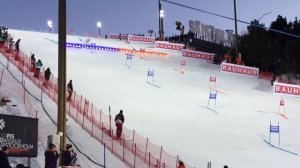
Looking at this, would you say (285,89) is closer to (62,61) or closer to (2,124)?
(62,61)

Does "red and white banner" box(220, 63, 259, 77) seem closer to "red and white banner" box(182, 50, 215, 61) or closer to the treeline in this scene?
the treeline

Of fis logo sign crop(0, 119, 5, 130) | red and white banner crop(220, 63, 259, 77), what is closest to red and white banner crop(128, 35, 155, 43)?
red and white banner crop(220, 63, 259, 77)

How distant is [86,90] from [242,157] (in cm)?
1373

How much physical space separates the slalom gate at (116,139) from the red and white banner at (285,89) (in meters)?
17.7

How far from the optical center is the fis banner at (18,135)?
15211mm

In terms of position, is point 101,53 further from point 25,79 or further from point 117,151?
point 117,151

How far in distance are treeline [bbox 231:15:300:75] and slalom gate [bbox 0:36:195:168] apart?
34.5 meters

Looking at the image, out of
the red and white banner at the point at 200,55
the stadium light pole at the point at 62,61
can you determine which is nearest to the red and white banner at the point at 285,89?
the red and white banner at the point at 200,55

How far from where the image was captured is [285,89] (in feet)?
151

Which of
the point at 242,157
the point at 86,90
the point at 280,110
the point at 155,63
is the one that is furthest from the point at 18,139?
the point at 155,63

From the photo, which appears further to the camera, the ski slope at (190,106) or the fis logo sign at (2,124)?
the ski slope at (190,106)

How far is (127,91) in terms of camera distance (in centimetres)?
4034

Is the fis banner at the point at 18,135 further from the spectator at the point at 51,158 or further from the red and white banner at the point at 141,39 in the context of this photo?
the red and white banner at the point at 141,39

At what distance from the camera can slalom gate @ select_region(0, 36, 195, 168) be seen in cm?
2359
